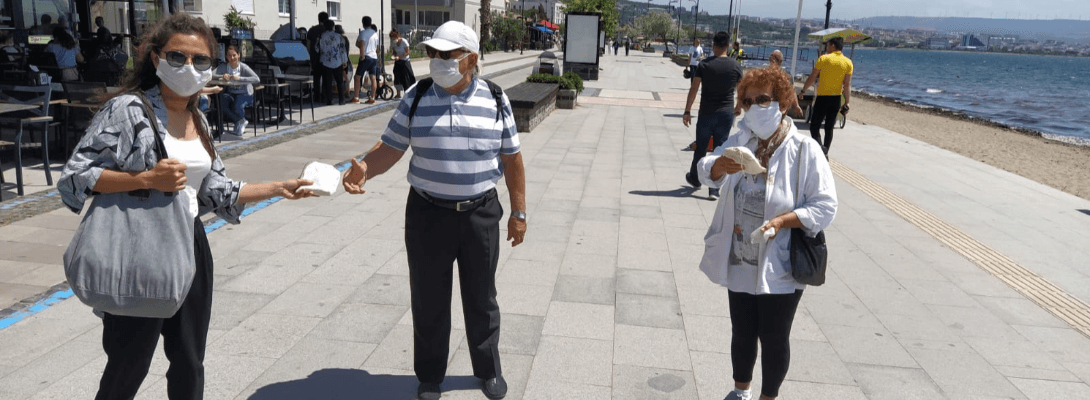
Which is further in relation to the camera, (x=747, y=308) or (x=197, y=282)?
(x=747, y=308)

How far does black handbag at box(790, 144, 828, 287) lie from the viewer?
3035mm

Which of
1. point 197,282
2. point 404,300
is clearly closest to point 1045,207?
point 404,300

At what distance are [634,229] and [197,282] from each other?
4.69 m

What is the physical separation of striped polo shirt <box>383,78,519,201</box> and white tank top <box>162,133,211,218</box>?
79 centimetres

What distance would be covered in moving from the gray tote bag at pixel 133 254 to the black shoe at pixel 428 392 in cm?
135

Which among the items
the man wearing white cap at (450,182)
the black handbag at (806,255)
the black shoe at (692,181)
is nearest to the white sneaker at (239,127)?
the black shoe at (692,181)

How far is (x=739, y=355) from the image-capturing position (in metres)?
3.38

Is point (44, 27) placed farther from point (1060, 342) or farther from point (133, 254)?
point (1060, 342)

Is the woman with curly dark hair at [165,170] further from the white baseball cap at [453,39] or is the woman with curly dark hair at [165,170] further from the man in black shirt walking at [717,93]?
the man in black shirt walking at [717,93]

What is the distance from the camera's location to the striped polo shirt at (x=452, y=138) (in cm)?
316

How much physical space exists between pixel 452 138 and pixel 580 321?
1829 mm

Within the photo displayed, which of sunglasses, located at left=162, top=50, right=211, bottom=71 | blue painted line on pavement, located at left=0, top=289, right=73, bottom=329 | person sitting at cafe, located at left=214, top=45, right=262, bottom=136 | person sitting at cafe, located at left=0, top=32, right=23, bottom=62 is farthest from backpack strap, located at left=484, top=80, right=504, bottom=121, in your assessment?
person sitting at cafe, located at left=0, top=32, right=23, bottom=62

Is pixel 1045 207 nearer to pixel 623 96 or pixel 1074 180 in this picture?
pixel 1074 180

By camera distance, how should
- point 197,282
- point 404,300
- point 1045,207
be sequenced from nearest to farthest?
point 197,282
point 404,300
point 1045,207
